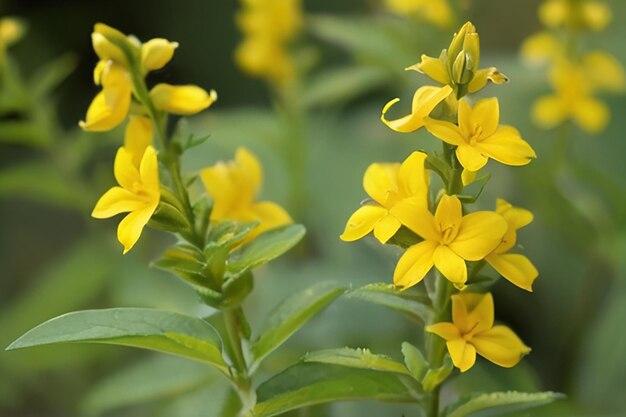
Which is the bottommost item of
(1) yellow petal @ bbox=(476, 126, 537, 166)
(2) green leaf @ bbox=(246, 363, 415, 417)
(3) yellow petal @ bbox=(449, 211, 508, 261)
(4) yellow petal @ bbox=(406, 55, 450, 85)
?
(2) green leaf @ bbox=(246, 363, 415, 417)

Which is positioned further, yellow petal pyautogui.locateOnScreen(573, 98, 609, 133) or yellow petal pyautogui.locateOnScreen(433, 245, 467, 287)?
yellow petal pyautogui.locateOnScreen(573, 98, 609, 133)

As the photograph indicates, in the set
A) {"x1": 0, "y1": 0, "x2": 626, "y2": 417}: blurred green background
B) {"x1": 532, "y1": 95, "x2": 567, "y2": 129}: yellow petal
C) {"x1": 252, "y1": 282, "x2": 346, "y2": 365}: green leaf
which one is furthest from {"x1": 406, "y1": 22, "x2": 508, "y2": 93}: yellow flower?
{"x1": 532, "y1": 95, "x2": 567, "y2": 129}: yellow petal

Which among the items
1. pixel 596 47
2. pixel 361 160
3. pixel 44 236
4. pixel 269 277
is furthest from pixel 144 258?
pixel 596 47

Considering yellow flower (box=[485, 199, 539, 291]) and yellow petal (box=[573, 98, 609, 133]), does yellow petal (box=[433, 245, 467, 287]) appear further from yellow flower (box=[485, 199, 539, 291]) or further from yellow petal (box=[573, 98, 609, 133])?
yellow petal (box=[573, 98, 609, 133])

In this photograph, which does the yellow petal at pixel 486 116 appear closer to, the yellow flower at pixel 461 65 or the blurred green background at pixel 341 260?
the yellow flower at pixel 461 65

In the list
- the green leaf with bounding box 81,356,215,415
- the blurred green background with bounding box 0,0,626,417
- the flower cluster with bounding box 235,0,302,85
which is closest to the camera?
the green leaf with bounding box 81,356,215,415

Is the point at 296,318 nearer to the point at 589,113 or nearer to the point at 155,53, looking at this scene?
the point at 155,53

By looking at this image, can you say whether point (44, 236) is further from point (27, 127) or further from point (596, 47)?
point (596, 47)
